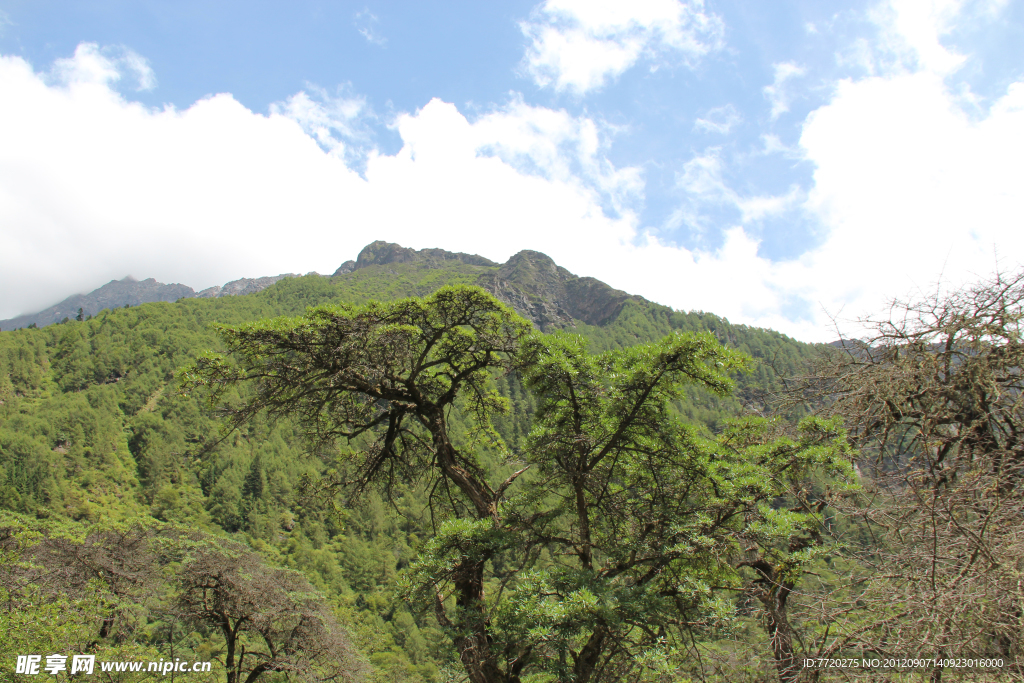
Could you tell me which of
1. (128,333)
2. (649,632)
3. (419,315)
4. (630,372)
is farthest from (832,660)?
(128,333)

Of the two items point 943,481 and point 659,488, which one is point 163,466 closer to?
point 659,488

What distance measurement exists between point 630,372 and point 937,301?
3.17m

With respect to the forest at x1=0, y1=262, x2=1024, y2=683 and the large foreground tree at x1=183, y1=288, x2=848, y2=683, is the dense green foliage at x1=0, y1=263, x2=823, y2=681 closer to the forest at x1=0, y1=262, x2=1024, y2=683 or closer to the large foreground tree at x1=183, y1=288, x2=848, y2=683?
the forest at x1=0, y1=262, x2=1024, y2=683

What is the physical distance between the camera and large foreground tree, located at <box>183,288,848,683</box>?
17.4 ft

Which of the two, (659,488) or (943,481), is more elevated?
(943,481)

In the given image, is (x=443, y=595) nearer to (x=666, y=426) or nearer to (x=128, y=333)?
(x=666, y=426)

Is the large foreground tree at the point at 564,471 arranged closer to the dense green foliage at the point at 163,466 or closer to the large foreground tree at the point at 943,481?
the large foreground tree at the point at 943,481

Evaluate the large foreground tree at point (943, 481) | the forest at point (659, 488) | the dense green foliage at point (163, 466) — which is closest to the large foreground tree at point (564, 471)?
the forest at point (659, 488)

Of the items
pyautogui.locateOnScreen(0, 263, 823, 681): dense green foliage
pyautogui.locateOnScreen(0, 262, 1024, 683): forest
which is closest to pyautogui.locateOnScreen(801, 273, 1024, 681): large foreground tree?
pyautogui.locateOnScreen(0, 262, 1024, 683): forest

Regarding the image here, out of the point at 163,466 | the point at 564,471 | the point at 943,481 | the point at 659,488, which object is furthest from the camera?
the point at 163,466

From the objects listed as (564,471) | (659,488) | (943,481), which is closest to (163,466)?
(564,471)

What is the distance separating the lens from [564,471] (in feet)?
20.5

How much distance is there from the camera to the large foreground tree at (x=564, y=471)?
5305 mm

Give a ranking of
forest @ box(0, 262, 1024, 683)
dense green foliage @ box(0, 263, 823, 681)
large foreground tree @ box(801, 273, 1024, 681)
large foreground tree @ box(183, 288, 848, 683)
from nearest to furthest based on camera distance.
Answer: large foreground tree @ box(801, 273, 1024, 681) < forest @ box(0, 262, 1024, 683) < large foreground tree @ box(183, 288, 848, 683) < dense green foliage @ box(0, 263, 823, 681)
